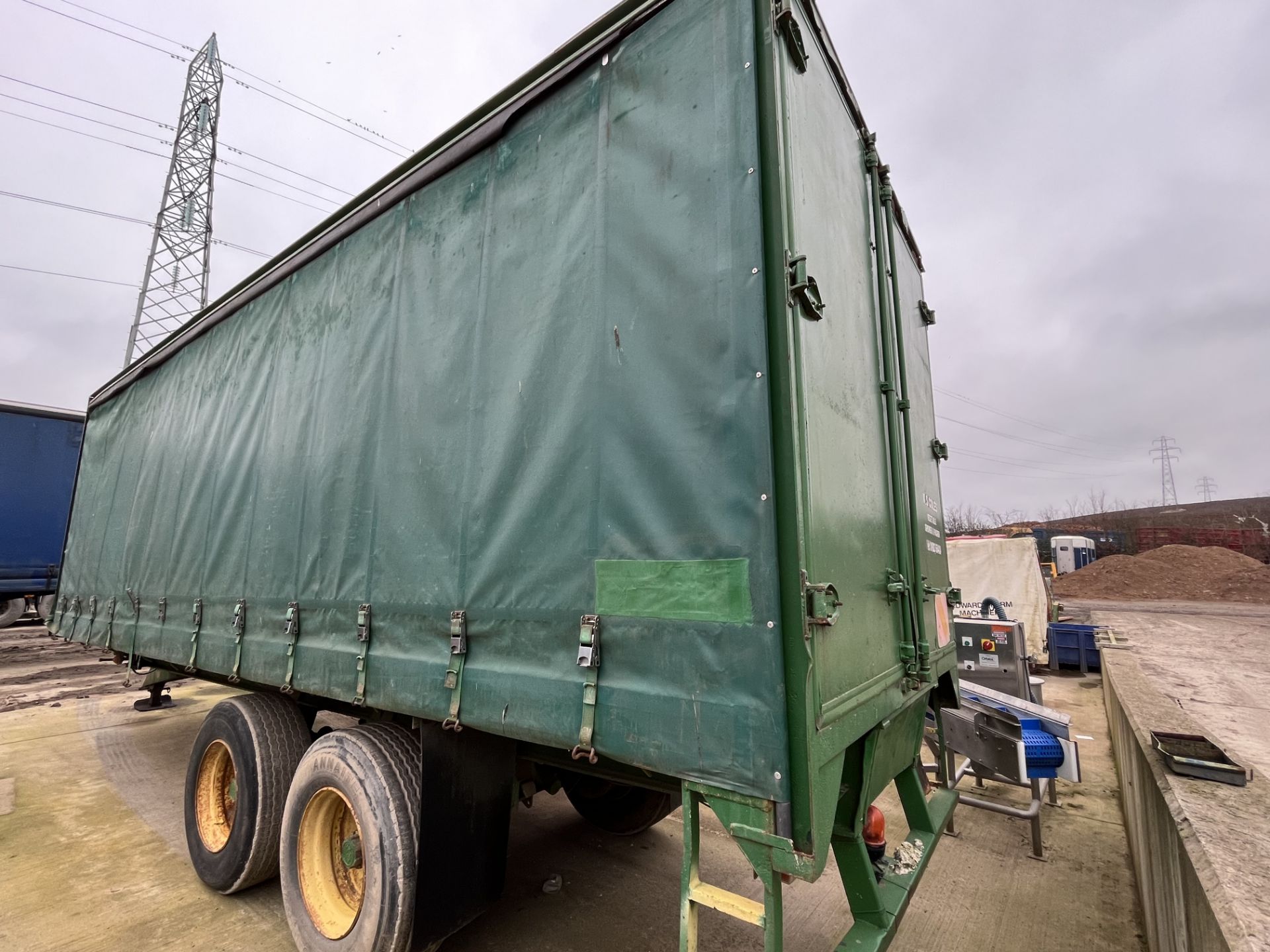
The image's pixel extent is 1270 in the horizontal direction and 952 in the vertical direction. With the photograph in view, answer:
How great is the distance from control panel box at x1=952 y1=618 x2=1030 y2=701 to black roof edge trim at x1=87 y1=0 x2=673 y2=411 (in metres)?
4.87

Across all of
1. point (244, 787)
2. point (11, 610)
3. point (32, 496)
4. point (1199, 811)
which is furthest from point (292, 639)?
Answer: point (11, 610)

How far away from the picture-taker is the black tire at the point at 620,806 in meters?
3.89

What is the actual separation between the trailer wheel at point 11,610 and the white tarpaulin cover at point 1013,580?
16.6m

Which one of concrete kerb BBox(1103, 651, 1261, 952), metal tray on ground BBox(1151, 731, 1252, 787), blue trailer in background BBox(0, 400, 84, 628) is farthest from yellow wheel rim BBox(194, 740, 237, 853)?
blue trailer in background BBox(0, 400, 84, 628)

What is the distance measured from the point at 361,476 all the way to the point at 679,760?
214cm

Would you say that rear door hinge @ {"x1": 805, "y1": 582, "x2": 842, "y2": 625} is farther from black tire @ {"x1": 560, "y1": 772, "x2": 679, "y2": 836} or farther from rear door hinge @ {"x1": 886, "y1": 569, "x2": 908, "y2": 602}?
black tire @ {"x1": 560, "y1": 772, "x2": 679, "y2": 836}

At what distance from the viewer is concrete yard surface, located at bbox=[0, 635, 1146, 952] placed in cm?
300

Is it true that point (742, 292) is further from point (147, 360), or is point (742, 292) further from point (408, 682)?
point (147, 360)

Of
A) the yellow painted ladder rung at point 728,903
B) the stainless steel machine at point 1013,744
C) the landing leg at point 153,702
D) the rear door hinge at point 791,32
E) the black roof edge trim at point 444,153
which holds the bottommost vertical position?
the landing leg at point 153,702

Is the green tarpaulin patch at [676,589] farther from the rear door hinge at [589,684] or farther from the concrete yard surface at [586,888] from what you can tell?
the concrete yard surface at [586,888]

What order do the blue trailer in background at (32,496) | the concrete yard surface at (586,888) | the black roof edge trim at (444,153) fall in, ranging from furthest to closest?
the blue trailer in background at (32,496) < the concrete yard surface at (586,888) < the black roof edge trim at (444,153)

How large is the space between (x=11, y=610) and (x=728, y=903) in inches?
575

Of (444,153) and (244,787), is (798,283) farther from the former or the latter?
(244,787)

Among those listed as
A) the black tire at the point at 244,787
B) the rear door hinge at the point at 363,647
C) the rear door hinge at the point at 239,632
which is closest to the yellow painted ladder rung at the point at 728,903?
the rear door hinge at the point at 363,647
